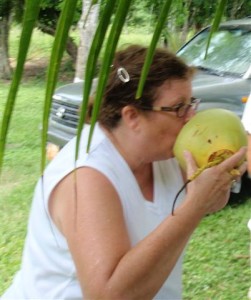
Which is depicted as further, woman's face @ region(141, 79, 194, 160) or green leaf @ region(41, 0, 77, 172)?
woman's face @ region(141, 79, 194, 160)

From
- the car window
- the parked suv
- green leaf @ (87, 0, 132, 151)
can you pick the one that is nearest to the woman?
green leaf @ (87, 0, 132, 151)

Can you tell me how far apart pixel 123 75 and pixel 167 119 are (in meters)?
0.17

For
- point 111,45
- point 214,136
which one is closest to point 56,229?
point 214,136

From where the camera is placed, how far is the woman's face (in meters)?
1.54

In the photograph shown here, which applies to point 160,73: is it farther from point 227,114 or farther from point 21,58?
point 21,58

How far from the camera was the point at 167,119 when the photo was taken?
1.55m

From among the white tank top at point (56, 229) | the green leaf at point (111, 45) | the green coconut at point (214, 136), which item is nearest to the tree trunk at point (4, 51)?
the white tank top at point (56, 229)

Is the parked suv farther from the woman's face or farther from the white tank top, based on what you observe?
the white tank top

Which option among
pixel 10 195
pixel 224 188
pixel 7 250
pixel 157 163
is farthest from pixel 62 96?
pixel 224 188

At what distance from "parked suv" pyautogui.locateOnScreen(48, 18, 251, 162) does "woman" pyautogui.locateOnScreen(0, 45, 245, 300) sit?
256 centimetres

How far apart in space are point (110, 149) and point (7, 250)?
2956mm

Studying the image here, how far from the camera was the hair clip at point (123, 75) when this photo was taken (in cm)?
156

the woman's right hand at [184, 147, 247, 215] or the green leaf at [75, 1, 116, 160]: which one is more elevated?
the green leaf at [75, 1, 116, 160]

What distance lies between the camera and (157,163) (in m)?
1.73
